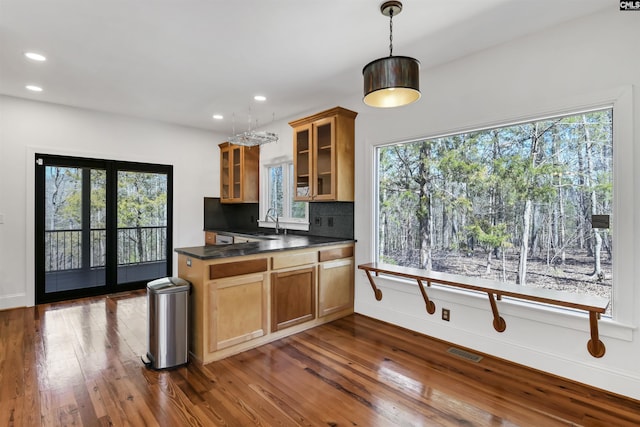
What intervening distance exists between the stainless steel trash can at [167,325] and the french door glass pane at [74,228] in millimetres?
2695

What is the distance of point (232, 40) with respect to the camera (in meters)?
2.73

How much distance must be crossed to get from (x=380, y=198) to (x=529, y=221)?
5.15 feet

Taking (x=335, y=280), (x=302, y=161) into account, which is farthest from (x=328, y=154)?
(x=335, y=280)

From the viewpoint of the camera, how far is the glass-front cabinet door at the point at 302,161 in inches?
168

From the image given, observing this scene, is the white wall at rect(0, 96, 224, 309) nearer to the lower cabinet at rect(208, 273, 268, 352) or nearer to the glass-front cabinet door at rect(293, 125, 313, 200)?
the glass-front cabinet door at rect(293, 125, 313, 200)

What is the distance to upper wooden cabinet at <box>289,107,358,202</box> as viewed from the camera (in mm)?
3879

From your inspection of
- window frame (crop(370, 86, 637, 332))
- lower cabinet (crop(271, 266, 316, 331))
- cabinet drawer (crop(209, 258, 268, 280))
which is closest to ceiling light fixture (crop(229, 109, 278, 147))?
cabinet drawer (crop(209, 258, 268, 280))

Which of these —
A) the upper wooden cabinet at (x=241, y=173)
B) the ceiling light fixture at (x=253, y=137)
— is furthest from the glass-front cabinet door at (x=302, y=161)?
the upper wooden cabinet at (x=241, y=173)

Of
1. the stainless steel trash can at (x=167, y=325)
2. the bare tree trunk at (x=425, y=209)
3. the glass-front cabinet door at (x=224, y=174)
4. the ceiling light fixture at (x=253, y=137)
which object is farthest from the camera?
the glass-front cabinet door at (x=224, y=174)

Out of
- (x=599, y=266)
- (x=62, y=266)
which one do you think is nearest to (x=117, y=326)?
(x=62, y=266)

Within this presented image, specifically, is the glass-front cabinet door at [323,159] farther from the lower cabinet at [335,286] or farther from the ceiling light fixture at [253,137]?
the lower cabinet at [335,286]

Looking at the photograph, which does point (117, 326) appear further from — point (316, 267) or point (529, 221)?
point (529, 221)

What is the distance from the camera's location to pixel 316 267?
361 centimetres

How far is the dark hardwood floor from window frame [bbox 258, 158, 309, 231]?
76.0 inches
